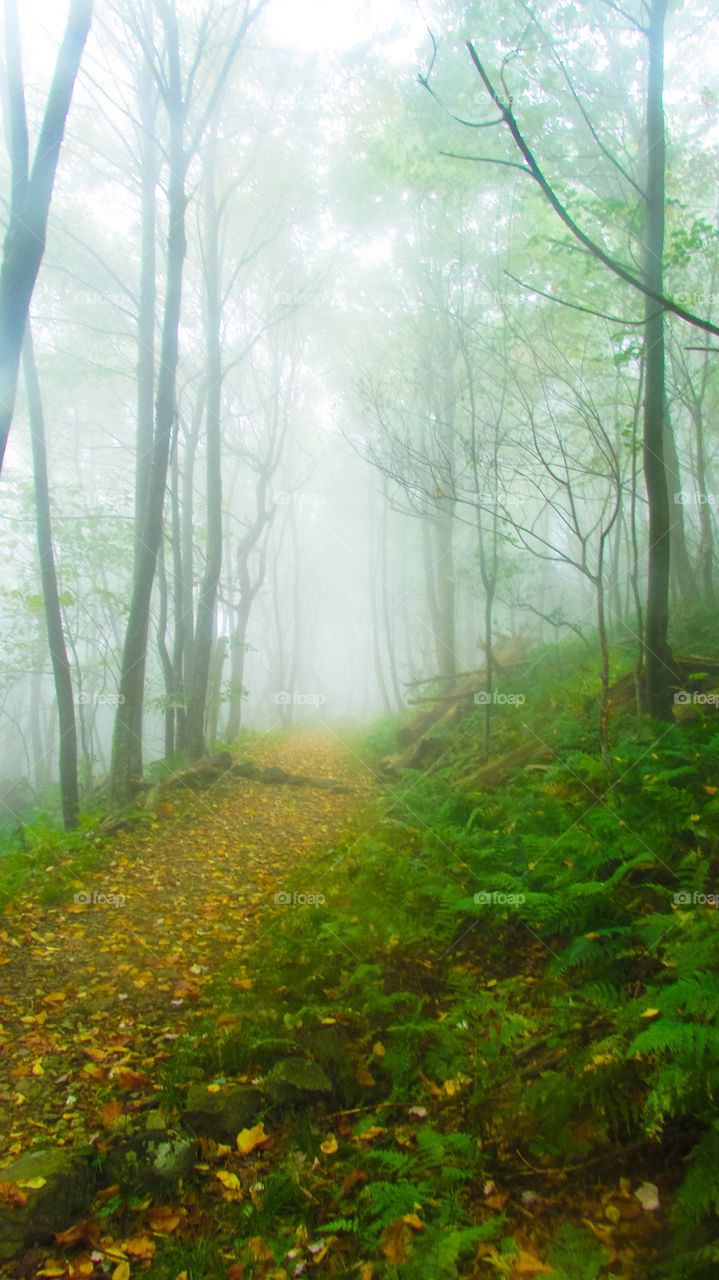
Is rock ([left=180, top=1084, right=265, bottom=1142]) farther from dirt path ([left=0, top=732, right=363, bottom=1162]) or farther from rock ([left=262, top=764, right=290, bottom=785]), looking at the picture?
rock ([left=262, top=764, right=290, bottom=785])

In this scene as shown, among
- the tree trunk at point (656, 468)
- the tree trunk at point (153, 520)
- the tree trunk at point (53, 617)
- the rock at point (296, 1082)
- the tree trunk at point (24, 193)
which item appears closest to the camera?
the rock at point (296, 1082)

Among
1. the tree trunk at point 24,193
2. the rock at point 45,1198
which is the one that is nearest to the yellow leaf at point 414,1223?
the rock at point 45,1198

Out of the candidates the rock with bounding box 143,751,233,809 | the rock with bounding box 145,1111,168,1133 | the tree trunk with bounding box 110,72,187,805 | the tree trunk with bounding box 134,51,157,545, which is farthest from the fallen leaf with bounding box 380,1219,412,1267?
the tree trunk with bounding box 134,51,157,545

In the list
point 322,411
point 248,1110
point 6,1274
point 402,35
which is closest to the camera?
point 6,1274

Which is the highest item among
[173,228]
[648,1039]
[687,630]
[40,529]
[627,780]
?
[173,228]

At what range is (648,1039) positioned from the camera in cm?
277

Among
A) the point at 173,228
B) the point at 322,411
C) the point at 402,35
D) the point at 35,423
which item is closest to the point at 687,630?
the point at 173,228

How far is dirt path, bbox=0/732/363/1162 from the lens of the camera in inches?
142

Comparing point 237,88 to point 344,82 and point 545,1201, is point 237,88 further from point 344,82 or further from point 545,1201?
point 545,1201

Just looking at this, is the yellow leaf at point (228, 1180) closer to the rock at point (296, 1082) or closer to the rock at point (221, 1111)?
the rock at point (221, 1111)

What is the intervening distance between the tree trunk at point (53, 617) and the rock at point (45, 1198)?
8.09 meters

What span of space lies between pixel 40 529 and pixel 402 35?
36.9 feet

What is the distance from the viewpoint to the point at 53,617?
1080 centimetres

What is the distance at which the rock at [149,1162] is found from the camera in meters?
3.01
